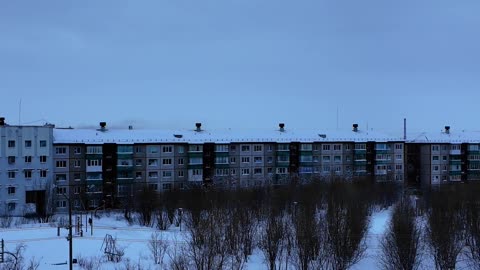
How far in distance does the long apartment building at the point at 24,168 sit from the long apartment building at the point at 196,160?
4.79ft

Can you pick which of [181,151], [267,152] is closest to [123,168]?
[181,151]

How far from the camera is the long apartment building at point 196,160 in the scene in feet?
194

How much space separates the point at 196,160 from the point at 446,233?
36326mm

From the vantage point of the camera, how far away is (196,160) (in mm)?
65312

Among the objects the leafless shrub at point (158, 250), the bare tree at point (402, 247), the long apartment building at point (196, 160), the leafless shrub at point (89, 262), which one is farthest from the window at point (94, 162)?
the bare tree at point (402, 247)

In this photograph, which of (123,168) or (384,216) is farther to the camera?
(123,168)

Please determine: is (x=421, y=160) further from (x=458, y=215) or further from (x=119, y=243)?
(x=119, y=243)

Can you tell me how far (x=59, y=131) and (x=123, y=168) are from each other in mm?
8107

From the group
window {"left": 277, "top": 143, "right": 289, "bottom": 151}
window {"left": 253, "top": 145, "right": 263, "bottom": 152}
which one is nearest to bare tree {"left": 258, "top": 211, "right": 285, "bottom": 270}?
window {"left": 253, "top": 145, "right": 263, "bottom": 152}

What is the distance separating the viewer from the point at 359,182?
6244 centimetres

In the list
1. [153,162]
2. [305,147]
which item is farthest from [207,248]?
[305,147]

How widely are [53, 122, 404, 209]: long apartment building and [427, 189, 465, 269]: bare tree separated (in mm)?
24310

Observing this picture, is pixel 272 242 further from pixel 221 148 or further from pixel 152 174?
pixel 221 148

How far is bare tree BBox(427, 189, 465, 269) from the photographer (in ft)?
105
